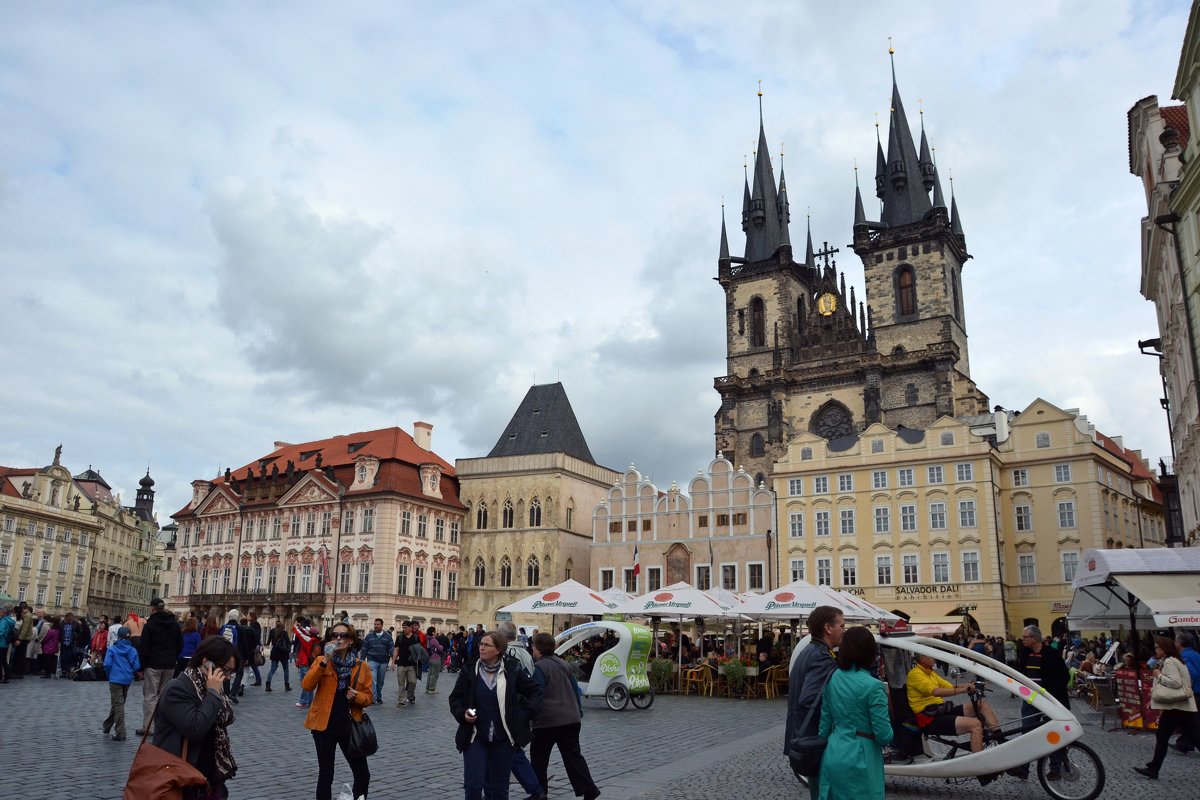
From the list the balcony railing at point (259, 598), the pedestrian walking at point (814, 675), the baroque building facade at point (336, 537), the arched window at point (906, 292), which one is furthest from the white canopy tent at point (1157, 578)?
the balcony railing at point (259, 598)

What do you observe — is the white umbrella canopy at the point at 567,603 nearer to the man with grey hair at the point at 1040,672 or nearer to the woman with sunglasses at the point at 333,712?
the man with grey hair at the point at 1040,672

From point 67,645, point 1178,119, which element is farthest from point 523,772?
point 1178,119

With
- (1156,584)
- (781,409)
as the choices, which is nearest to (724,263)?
(781,409)

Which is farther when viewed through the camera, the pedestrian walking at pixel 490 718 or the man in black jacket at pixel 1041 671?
→ the man in black jacket at pixel 1041 671

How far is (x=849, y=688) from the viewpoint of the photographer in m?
5.70

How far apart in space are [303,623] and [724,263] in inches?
2201

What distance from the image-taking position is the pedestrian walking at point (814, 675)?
6.17 metres

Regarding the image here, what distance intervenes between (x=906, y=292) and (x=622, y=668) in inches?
1840

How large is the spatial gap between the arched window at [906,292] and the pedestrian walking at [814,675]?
56.6 metres

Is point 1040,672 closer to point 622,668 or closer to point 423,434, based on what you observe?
point 622,668

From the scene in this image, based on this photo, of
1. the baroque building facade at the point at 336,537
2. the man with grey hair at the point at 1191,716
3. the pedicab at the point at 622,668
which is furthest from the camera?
the baroque building facade at the point at 336,537

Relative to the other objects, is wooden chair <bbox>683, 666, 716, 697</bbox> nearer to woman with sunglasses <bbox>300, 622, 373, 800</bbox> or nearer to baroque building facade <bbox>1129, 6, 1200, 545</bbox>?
baroque building facade <bbox>1129, 6, 1200, 545</bbox>

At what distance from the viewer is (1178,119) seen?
26.3 m

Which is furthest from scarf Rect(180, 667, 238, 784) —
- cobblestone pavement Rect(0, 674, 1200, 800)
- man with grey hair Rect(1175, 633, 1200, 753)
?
man with grey hair Rect(1175, 633, 1200, 753)
